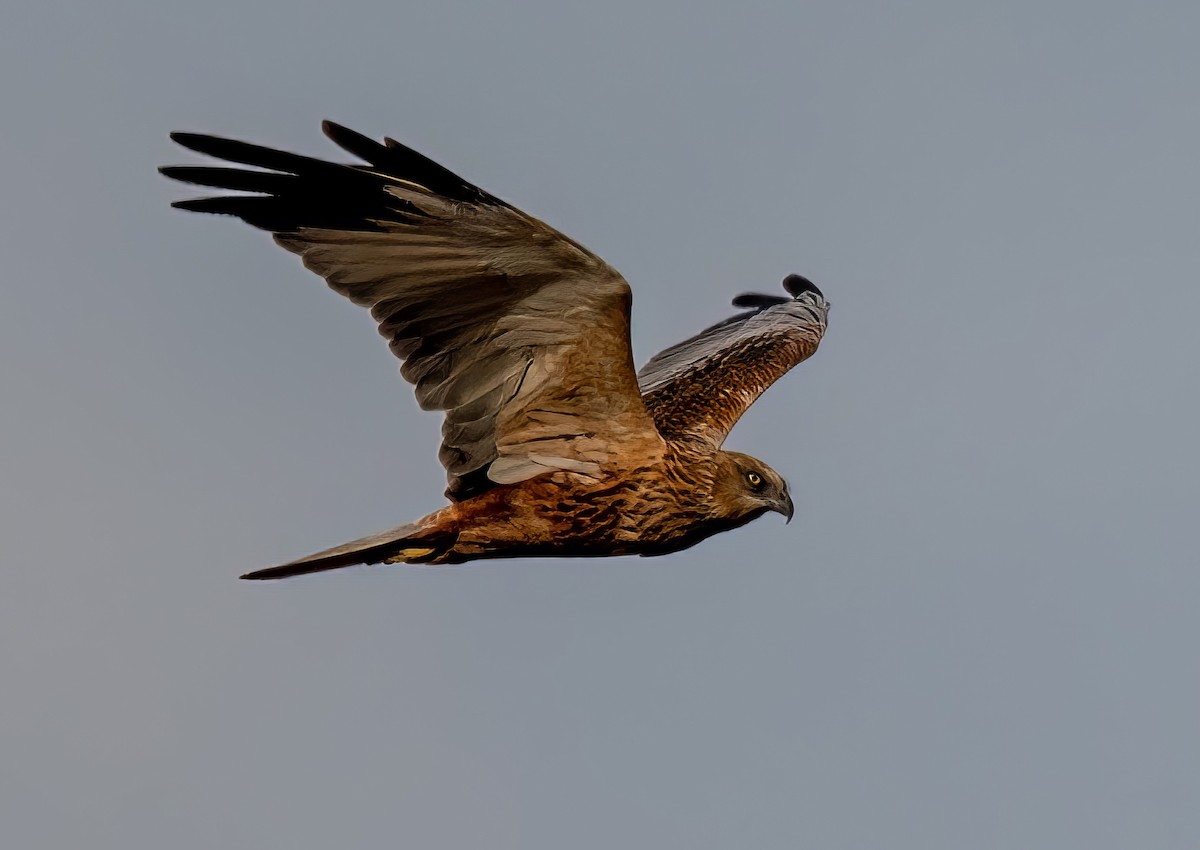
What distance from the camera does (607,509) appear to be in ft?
34.9

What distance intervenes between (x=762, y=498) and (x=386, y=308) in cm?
279

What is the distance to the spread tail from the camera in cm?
1035

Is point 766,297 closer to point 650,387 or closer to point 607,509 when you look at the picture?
point 650,387

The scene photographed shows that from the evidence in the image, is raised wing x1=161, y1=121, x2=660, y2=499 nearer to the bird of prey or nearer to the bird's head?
the bird of prey

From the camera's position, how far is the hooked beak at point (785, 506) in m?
11.0

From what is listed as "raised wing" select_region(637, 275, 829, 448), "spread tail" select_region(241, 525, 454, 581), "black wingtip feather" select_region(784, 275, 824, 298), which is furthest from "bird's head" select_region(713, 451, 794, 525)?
"black wingtip feather" select_region(784, 275, 824, 298)

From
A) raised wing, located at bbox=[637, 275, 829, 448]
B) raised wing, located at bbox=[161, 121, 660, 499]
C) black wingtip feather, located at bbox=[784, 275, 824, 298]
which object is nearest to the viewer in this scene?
raised wing, located at bbox=[161, 121, 660, 499]

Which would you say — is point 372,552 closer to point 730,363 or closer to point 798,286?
point 730,363

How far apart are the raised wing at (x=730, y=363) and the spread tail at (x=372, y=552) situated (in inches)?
78.1

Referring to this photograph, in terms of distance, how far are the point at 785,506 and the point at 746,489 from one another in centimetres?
31

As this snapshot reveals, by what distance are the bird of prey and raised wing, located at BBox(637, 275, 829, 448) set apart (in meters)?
1.14

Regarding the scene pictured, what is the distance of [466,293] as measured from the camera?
9.89 meters

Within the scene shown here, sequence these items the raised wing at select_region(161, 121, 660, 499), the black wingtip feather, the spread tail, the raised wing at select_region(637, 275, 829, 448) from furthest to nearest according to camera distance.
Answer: the black wingtip feather < the raised wing at select_region(637, 275, 829, 448) < the spread tail < the raised wing at select_region(161, 121, 660, 499)

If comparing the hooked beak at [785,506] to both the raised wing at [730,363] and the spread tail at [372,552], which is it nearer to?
the raised wing at [730,363]
